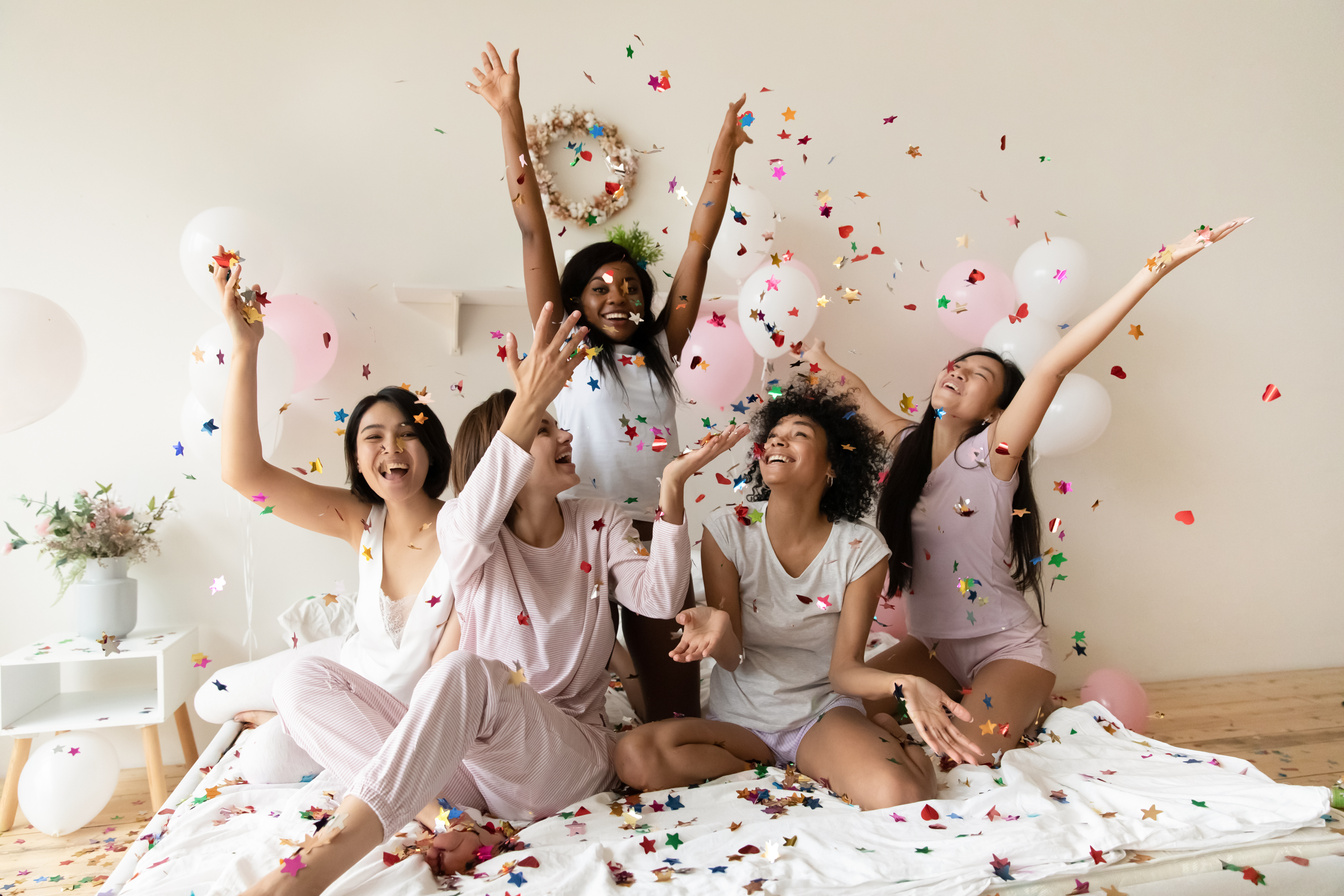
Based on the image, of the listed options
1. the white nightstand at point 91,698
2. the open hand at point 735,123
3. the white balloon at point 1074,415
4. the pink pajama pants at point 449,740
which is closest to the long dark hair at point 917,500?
the white balloon at point 1074,415

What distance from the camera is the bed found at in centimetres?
140

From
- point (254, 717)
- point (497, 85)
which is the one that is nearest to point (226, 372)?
point (254, 717)

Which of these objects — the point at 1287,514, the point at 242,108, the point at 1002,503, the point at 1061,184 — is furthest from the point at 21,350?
the point at 1287,514

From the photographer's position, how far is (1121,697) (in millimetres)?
2715

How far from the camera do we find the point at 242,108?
2.68 m

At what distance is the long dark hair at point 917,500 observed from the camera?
95.5 inches

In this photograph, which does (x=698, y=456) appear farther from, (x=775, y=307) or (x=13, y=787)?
(x=13, y=787)

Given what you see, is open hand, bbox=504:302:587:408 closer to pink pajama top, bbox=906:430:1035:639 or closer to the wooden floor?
pink pajama top, bbox=906:430:1035:639

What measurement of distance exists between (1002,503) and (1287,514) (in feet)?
6.83

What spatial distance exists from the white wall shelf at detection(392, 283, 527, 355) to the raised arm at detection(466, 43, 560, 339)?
0.43 meters

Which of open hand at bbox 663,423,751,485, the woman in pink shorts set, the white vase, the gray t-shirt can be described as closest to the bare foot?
the white vase

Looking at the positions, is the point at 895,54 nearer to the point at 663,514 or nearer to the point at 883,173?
the point at 883,173

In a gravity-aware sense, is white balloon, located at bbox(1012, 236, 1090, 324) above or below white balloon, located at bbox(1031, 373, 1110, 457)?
above

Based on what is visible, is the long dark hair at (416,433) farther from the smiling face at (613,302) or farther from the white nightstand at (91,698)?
the white nightstand at (91,698)
